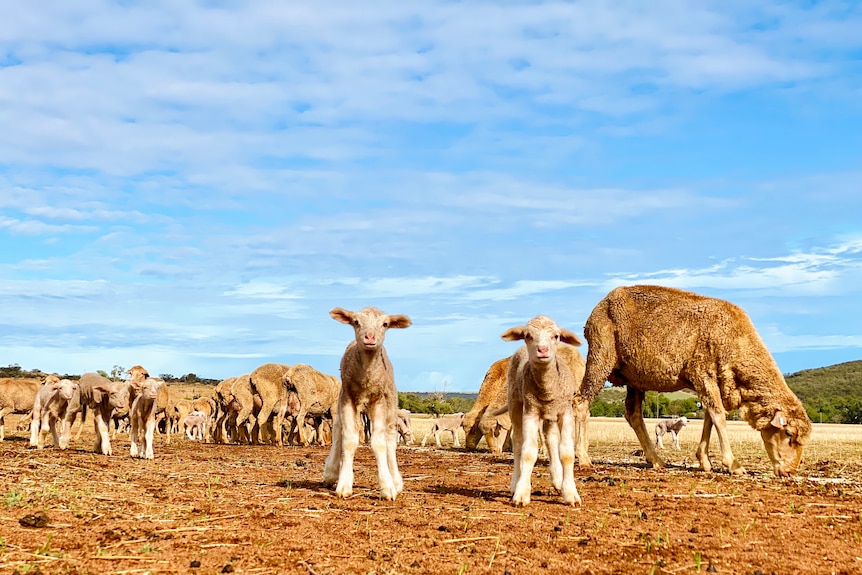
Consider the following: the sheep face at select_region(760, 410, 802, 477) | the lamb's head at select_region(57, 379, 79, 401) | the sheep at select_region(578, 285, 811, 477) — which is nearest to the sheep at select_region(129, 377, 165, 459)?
the lamb's head at select_region(57, 379, 79, 401)

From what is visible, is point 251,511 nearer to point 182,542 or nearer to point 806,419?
point 182,542

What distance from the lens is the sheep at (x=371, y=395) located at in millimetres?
10875

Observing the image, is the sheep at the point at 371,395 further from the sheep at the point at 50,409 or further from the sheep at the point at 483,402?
the sheep at the point at 483,402

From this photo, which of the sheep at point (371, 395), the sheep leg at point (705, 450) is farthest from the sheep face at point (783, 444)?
the sheep at point (371, 395)

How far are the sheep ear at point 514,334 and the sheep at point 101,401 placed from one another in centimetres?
1110

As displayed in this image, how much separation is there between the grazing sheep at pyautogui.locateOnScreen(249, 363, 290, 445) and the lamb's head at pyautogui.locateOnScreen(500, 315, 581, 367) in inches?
773

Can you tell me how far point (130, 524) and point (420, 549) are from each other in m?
3.11

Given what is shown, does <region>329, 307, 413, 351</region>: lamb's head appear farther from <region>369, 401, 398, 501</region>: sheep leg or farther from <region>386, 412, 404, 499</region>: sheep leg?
<region>386, 412, 404, 499</region>: sheep leg

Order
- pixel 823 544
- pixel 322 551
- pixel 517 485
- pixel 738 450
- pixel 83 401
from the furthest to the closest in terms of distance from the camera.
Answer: pixel 738 450
pixel 83 401
pixel 517 485
pixel 823 544
pixel 322 551

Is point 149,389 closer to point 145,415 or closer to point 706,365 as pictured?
point 145,415

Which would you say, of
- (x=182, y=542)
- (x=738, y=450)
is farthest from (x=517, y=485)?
(x=738, y=450)

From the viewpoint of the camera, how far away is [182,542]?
7809 millimetres

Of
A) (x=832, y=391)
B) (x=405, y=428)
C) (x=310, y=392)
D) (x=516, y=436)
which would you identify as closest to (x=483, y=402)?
(x=310, y=392)

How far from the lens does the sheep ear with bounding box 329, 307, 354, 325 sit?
11195 millimetres
